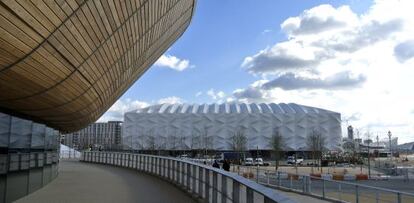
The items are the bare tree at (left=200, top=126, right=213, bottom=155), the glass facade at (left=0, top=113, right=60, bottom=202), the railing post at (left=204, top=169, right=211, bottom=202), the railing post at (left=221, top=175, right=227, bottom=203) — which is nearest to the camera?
the railing post at (left=221, top=175, right=227, bottom=203)

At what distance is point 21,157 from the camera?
48.7 ft

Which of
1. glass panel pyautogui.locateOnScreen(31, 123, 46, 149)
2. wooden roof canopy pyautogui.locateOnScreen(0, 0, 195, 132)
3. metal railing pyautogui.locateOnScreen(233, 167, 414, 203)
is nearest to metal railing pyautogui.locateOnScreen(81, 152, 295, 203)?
wooden roof canopy pyautogui.locateOnScreen(0, 0, 195, 132)

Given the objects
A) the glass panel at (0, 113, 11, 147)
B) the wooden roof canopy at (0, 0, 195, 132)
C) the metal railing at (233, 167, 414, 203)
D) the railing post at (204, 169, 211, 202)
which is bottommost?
the metal railing at (233, 167, 414, 203)

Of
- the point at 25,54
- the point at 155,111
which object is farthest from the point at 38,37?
the point at 155,111

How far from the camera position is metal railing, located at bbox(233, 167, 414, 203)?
14544 millimetres

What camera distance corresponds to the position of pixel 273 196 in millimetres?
5309

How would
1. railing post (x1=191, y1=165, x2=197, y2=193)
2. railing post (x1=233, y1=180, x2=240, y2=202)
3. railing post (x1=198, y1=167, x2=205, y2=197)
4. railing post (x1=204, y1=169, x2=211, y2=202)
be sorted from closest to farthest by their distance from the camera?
1. railing post (x1=233, y1=180, x2=240, y2=202)
2. railing post (x1=204, y1=169, x2=211, y2=202)
3. railing post (x1=198, y1=167, x2=205, y2=197)
4. railing post (x1=191, y1=165, x2=197, y2=193)

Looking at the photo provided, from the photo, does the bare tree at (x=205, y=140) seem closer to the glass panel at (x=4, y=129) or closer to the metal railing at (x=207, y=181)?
the metal railing at (x=207, y=181)

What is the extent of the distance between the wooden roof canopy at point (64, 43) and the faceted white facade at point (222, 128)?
327 feet

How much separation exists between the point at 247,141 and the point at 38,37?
4176 inches

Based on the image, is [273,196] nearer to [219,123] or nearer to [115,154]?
[115,154]

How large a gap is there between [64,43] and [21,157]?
8.94m

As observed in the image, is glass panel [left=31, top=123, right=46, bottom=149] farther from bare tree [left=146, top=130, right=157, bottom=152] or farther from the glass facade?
bare tree [left=146, top=130, right=157, bottom=152]

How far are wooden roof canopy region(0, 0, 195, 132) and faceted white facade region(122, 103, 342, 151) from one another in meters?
99.8
